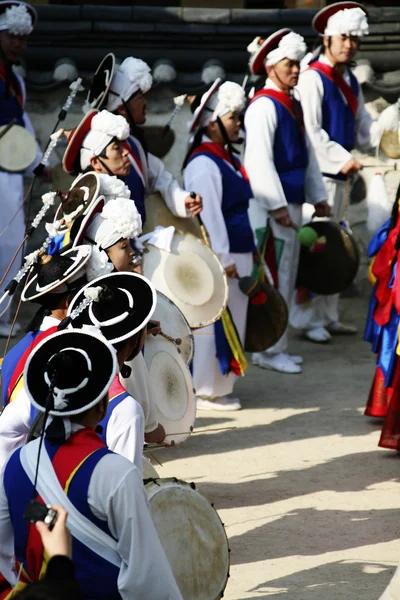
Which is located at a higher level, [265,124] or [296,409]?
[265,124]

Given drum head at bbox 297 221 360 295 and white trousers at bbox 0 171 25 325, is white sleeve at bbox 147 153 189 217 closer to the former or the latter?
drum head at bbox 297 221 360 295

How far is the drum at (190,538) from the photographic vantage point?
3715mm

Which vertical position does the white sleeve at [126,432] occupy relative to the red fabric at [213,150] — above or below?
above

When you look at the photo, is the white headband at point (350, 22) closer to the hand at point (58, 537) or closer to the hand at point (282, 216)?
the hand at point (282, 216)

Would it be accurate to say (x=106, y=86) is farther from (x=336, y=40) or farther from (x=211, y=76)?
(x=211, y=76)

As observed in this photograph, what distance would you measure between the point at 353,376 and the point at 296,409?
95 centimetres

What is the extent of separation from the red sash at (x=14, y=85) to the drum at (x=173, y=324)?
333 cm

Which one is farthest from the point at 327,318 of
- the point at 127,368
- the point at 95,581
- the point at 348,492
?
the point at 95,581

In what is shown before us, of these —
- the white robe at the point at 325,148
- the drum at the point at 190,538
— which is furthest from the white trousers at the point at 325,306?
the drum at the point at 190,538

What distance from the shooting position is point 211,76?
9.36 metres

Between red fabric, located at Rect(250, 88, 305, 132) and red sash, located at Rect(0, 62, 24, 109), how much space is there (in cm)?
153

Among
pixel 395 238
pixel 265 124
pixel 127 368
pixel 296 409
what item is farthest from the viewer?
pixel 265 124

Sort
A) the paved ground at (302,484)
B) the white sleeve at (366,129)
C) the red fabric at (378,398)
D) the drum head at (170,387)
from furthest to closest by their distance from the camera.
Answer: the white sleeve at (366,129) → the red fabric at (378,398) → the drum head at (170,387) → the paved ground at (302,484)

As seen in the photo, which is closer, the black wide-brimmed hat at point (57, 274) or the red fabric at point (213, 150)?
the black wide-brimmed hat at point (57, 274)
